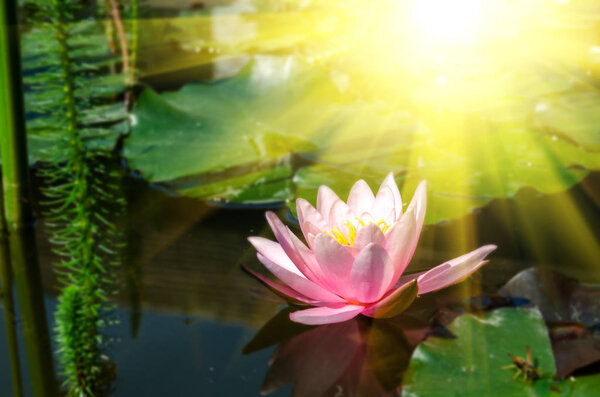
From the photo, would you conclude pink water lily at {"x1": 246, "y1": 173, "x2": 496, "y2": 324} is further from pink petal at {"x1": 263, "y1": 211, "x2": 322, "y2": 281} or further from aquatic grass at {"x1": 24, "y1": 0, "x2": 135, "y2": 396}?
aquatic grass at {"x1": 24, "y1": 0, "x2": 135, "y2": 396}

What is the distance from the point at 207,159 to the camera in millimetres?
1737

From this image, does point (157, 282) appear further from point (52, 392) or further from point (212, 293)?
point (52, 392)

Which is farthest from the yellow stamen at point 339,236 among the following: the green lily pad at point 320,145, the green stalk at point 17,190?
the green stalk at point 17,190

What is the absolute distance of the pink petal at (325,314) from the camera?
761 millimetres

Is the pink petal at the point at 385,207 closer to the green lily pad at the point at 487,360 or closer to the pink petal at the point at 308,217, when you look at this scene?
the pink petal at the point at 308,217

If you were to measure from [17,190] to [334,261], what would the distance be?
994 mm

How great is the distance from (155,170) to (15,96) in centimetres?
48

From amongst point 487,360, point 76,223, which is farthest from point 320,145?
point 487,360

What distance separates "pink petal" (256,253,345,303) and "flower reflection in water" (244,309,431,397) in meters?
0.16

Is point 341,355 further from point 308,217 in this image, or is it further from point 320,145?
point 320,145

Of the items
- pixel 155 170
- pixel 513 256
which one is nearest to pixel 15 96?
pixel 155 170

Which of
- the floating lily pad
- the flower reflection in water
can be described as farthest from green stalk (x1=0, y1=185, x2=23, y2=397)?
the floating lily pad

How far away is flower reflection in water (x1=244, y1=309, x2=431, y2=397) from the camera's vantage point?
35.2 inches

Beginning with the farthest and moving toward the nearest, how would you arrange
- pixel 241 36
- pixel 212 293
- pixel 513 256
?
1. pixel 241 36
2. pixel 513 256
3. pixel 212 293
